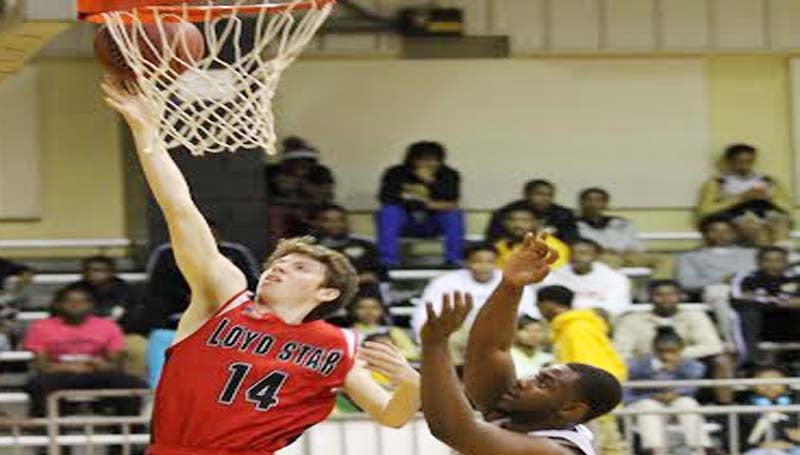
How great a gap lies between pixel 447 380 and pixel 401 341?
23.6 feet

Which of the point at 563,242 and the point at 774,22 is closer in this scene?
the point at 563,242

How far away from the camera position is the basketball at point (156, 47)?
673 centimetres

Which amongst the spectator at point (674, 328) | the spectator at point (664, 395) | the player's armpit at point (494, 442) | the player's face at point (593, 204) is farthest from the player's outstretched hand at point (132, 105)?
the player's face at point (593, 204)

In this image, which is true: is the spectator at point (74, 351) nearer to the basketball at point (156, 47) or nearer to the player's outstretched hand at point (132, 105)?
the basketball at point (156, 47)

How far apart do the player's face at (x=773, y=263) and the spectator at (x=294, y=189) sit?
9.72ft

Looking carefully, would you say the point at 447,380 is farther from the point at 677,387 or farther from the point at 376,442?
the point at 677,387

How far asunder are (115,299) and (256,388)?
6.52 m

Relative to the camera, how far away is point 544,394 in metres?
5.24

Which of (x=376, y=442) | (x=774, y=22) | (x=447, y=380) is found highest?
(x=774, y=22)

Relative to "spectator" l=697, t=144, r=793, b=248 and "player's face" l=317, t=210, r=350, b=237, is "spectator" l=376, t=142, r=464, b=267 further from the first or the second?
"spectator" l=697, t=144, r=793, b=248

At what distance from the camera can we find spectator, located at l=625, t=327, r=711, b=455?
1030cm

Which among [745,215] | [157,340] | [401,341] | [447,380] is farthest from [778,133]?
[447,380]

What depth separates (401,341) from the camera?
12086 millimetres

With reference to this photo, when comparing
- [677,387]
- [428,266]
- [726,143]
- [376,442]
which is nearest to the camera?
[376,442]
